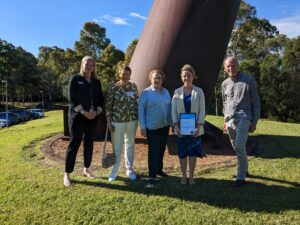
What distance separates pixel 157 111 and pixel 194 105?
458 millimetres

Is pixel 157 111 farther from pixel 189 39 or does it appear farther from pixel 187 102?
pixel 189 39

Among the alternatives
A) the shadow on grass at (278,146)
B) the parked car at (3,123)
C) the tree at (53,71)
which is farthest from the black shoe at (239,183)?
the tree at (53,71)

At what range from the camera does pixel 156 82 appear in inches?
172

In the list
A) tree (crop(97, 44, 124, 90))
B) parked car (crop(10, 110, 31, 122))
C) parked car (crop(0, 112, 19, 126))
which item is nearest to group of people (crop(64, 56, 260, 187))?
parked car (crop(0, 112, 19, 126))

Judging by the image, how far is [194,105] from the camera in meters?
4.27

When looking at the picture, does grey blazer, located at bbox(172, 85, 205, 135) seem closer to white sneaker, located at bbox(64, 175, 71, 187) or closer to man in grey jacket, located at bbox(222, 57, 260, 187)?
man in grey jacket, located at bbox(222, 57, 260, 187)

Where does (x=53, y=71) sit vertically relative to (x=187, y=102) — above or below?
above

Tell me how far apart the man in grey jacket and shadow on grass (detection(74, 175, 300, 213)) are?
0.85 ft

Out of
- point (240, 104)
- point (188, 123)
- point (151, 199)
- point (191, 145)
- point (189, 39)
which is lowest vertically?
point (151, 199)

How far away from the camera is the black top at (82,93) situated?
14.6 feet

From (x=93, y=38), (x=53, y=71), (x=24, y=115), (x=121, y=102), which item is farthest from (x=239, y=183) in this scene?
(x=53, y=71)

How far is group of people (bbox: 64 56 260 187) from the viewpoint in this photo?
430 centimetres

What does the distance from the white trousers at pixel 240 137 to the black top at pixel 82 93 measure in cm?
A: 174

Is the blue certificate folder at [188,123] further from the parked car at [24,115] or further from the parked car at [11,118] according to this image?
the parked car at [24,115]
